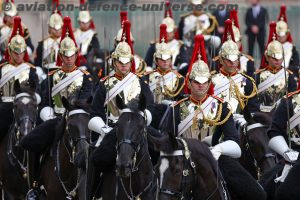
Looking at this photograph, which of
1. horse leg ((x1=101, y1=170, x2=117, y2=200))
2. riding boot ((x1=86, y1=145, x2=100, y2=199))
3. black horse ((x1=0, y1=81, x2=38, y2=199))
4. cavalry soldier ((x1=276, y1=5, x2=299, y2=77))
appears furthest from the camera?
cavalry soldier ((x1=276, y1=5, x2=299, y2=77))

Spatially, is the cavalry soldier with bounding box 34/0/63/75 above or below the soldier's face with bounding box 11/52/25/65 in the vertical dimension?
below

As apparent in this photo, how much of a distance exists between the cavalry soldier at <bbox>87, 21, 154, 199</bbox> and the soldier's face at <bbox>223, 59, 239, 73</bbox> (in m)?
1.89

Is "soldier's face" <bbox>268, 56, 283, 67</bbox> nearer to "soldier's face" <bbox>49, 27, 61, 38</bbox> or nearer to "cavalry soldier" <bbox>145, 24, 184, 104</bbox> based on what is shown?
"cavalry soldier" <bbox>145, 24, 184, 104</bbox>

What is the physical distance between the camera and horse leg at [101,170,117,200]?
1277 cm

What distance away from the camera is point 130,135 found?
38.3ft

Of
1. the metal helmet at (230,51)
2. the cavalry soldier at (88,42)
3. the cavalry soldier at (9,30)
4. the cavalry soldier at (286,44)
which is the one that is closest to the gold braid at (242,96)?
the metal helmet at (230,51)

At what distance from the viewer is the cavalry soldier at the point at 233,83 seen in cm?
1589

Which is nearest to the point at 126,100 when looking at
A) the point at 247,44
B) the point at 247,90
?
the point at 247,90

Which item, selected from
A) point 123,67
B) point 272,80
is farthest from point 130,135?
point 272,80

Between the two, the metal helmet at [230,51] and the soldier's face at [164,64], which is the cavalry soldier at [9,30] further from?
the metal helmet at [230,51]

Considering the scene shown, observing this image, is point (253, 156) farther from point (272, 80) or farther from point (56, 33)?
point (56, 33)

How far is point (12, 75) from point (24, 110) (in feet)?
5.23

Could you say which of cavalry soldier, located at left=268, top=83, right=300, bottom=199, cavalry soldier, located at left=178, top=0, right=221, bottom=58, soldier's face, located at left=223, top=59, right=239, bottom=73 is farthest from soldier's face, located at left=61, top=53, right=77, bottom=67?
cavalry soldier, located at left=178, top=0, right=221, bottom=58

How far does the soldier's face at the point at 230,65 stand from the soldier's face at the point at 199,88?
3.02 m
